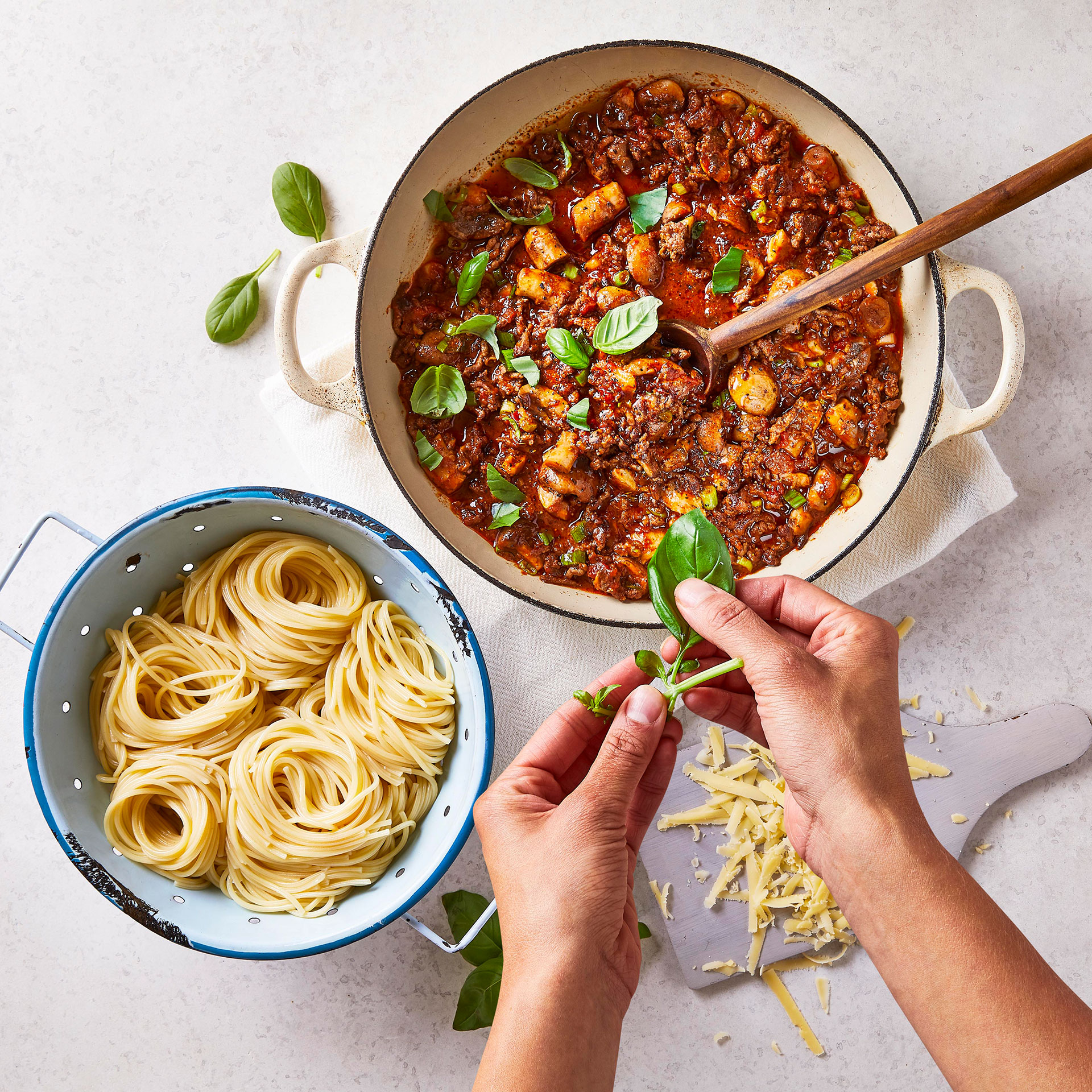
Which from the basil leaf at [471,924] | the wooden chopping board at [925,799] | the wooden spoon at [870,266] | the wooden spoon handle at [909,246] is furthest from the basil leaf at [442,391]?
the basil leaf at [471,924]

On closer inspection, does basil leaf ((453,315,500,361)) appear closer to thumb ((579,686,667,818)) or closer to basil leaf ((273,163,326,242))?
basil leaf ((273,163,326,242))

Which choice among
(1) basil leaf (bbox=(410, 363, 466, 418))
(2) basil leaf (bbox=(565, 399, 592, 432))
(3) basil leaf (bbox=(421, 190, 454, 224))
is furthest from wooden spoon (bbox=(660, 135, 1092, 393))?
(3) basil leaf (bbox=(421, 190, 454, 224))

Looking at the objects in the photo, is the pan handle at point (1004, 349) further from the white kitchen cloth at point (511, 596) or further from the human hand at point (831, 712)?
the human hand at point (831, 712)

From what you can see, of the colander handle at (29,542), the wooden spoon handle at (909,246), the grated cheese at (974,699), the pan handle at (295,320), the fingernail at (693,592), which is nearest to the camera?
the fingernail at (693,592)

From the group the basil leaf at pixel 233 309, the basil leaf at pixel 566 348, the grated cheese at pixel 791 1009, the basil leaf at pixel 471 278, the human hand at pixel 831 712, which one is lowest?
the grated cheese at pixel 791 1009

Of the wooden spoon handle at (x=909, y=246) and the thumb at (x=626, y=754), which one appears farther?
the wooden spoon handle at (x=909, y=246)

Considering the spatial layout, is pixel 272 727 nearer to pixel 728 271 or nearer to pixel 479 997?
pixel 479 997

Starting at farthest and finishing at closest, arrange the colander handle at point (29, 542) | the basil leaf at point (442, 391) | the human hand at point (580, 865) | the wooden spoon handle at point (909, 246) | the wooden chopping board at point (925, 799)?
the wooden chopping board at point (925, 799) < the basil leaf at point (442, 391) < the colander handle at point (29, 542) < the wooden spoon handle at point (909, 246) < the human hand at point (580, 865)
